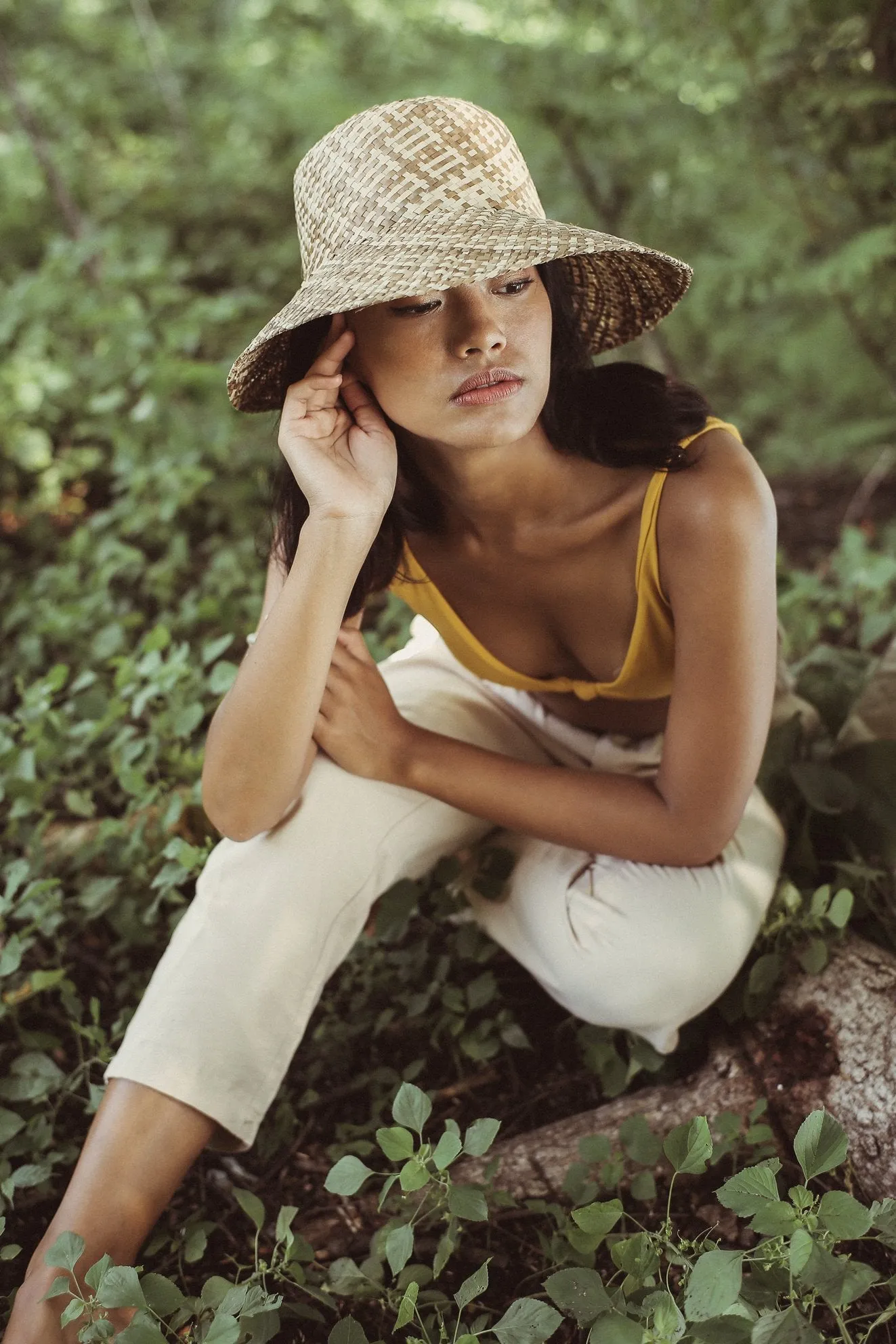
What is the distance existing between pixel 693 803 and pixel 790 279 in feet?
9.61

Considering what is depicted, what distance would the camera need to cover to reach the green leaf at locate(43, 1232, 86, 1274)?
5.08 ft

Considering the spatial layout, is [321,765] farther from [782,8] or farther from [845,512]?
[845,512]

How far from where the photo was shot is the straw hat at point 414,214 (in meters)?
1.63

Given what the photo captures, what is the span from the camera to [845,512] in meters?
4.86

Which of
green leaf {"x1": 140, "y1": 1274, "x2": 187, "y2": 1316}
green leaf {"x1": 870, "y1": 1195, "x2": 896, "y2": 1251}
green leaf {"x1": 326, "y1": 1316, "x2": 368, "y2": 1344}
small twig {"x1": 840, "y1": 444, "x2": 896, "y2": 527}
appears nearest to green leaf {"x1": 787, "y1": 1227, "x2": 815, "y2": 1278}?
green leaf {"x1": 870, "y1": 1195, "x2": 896, "y2": 1251}

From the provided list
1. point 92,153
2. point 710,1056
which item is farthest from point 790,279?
point 92,153

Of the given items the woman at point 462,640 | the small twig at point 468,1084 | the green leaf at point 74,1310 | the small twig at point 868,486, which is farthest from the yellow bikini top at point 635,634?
the small twig at point 868,486

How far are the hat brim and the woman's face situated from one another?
0.25 ft

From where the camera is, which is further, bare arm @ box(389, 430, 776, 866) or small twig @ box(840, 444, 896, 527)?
small twig @ box(840, 444, 896, 527)

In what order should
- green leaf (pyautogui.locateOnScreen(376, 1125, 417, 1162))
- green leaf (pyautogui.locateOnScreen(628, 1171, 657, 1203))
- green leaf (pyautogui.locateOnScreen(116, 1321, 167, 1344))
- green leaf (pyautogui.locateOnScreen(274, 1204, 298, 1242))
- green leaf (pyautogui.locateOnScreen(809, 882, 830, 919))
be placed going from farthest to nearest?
green leaf (pyautogui.locateOnScreen(809, 882, 830, 919)) < green leaf (pyautogui.locateOnScreen(628, 1171, 657, 1203)) < green leaf (pyautogui.locateOnScreen(274, 1204, 298, 1242)) < green leaf (pyautogui.locateOnScreen(376, 1125, 417, 1162)) < green leaf (pyautogui.locateOnScreen(116, 1321, 167, 1344))

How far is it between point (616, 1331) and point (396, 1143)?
39 centimetres

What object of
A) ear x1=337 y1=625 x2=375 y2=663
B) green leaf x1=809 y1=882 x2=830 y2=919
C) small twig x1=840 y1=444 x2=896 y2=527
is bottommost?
small twig x1=840 y1=444 x2=896 y2=527

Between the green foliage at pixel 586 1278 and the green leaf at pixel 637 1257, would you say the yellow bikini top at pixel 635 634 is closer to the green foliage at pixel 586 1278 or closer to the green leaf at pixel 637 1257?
the green foliage at pixel 586 1278

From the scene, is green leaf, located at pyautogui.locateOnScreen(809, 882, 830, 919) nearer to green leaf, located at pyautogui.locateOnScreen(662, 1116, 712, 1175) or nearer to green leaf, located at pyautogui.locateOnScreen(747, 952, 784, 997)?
green leaf, located at pyautogui.locateOnScreen(747, 952, 784, 997)
